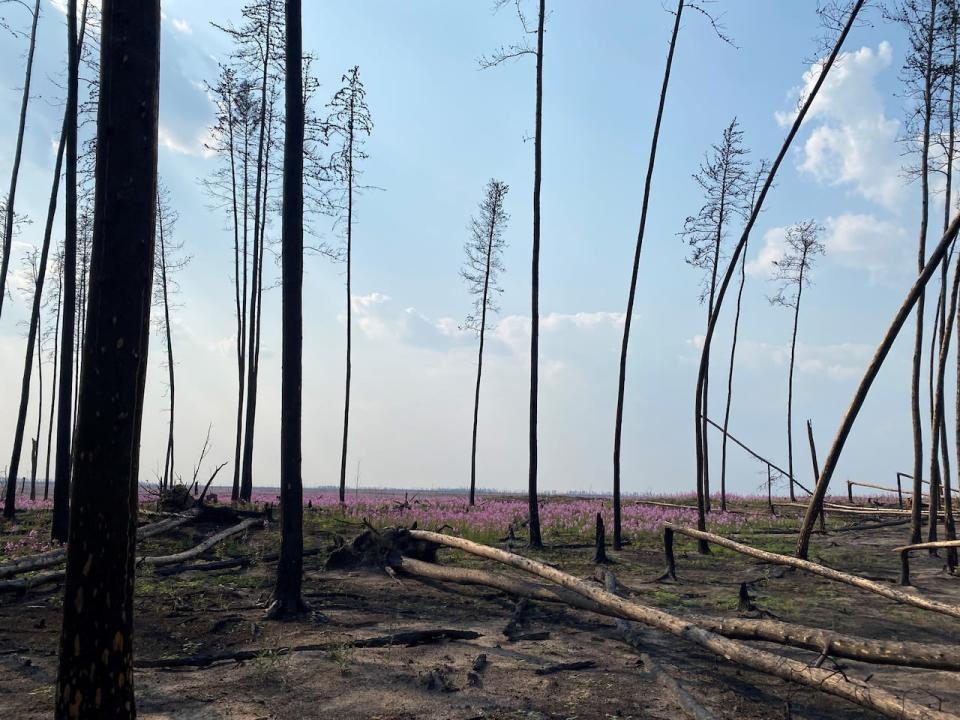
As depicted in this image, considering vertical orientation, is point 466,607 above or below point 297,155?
below

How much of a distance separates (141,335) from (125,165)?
1.06m

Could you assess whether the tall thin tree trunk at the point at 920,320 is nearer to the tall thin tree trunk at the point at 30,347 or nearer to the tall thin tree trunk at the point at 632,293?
the tall thin tree trunk at the point at 632,293

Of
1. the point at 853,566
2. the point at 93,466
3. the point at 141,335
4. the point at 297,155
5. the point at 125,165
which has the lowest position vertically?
the point at 853,566

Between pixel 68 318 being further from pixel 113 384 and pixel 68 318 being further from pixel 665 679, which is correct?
pixel 665 679

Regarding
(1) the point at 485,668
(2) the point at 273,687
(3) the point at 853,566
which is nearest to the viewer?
(2) the point at 273,687

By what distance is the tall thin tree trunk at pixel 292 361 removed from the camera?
891 centimetres

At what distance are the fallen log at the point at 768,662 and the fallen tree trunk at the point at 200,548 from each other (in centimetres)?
712

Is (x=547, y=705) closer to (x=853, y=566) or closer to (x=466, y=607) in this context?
(x=466, y=607)

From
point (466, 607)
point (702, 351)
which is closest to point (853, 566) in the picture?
point (702, 351)

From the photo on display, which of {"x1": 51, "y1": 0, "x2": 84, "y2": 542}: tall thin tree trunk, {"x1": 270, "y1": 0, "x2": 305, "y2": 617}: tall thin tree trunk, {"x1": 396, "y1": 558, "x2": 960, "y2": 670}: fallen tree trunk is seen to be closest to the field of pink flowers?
{"x1": 51, "y1": 0, "x2": 84, "y2": 542}: tall thin tree trunk

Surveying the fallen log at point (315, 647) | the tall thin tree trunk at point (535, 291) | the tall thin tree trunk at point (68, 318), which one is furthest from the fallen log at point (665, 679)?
the tall thin tree trunk at point (68, 318)

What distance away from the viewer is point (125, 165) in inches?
170

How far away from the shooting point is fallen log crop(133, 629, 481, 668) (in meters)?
6.79

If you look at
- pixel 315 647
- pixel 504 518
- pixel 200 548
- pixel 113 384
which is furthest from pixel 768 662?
pixel 504 518
